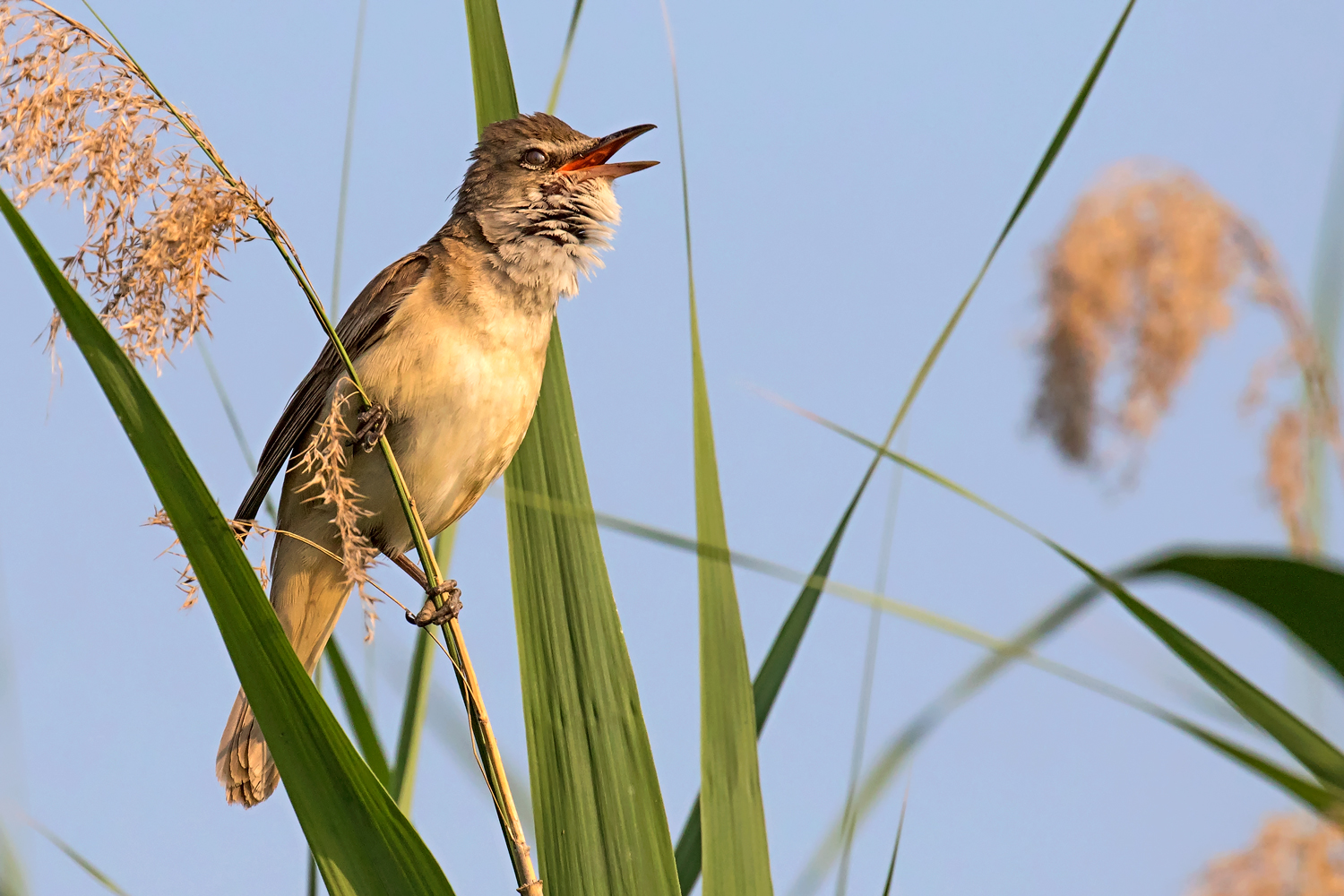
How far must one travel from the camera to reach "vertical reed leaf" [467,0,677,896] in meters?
1.51

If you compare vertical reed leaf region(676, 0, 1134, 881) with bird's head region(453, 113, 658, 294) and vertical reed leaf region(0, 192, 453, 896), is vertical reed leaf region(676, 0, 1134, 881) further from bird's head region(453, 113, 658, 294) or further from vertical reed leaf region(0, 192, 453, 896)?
bird's head region(453, 113, 658, 294)

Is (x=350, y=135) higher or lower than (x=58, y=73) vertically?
higher

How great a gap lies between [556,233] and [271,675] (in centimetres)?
169

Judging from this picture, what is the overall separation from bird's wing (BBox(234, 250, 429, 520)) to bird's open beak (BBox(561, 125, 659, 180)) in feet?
1.52

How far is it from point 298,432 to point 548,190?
0.89 metres

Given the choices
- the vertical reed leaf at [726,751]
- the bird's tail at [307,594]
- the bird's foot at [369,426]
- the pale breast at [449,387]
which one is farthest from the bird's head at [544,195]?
the vertical reed leaf at [726,751]

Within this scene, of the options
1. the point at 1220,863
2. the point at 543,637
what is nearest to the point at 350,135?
the point at 543,637

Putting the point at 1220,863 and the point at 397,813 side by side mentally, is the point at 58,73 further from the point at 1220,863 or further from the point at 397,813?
the point at 1220,863

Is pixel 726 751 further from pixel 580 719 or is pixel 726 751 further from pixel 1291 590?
pixel 1291 590

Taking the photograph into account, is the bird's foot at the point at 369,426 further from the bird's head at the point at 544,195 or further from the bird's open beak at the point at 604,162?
the bird's open beak at the point at 604,162

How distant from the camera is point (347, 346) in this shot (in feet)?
9.34

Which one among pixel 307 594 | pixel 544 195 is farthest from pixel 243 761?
pixel 544 195

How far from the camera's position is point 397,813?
4.50ft

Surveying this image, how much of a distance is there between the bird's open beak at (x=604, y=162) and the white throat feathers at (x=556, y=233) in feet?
0.10
